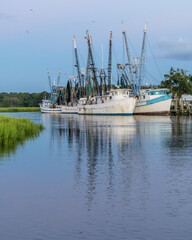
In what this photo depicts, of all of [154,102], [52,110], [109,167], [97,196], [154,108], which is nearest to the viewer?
[97,196]

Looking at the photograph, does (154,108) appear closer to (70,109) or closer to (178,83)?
(178,83)

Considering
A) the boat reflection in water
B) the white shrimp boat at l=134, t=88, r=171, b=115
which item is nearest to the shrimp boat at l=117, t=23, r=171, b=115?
the white shrimp boat at l=134, t=88, r=171, b=115

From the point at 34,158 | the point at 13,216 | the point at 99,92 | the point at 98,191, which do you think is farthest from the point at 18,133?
the point at 99,92

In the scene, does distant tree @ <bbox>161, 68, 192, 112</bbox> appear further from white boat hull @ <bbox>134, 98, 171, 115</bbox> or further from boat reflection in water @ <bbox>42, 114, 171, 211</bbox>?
boat reflection in water @ <bbox>42, 114, 171, 211</bbox>

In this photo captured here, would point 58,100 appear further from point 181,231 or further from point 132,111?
point 181,231

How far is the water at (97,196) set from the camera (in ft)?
41.8

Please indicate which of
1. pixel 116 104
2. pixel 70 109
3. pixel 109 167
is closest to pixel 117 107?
pixel 116 104

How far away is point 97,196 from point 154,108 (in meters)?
104

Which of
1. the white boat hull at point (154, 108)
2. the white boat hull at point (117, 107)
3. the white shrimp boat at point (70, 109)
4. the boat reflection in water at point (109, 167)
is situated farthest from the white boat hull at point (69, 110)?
the boat reflection in water at point (109, 167)

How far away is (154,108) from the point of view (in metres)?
120

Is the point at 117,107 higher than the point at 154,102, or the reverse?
the point at 154,102

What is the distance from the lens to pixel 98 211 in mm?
14727

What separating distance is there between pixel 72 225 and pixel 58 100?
18446cm

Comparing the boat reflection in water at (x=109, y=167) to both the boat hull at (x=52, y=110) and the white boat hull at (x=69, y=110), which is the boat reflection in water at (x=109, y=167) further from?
the boat hull at (x=52, y=110)
